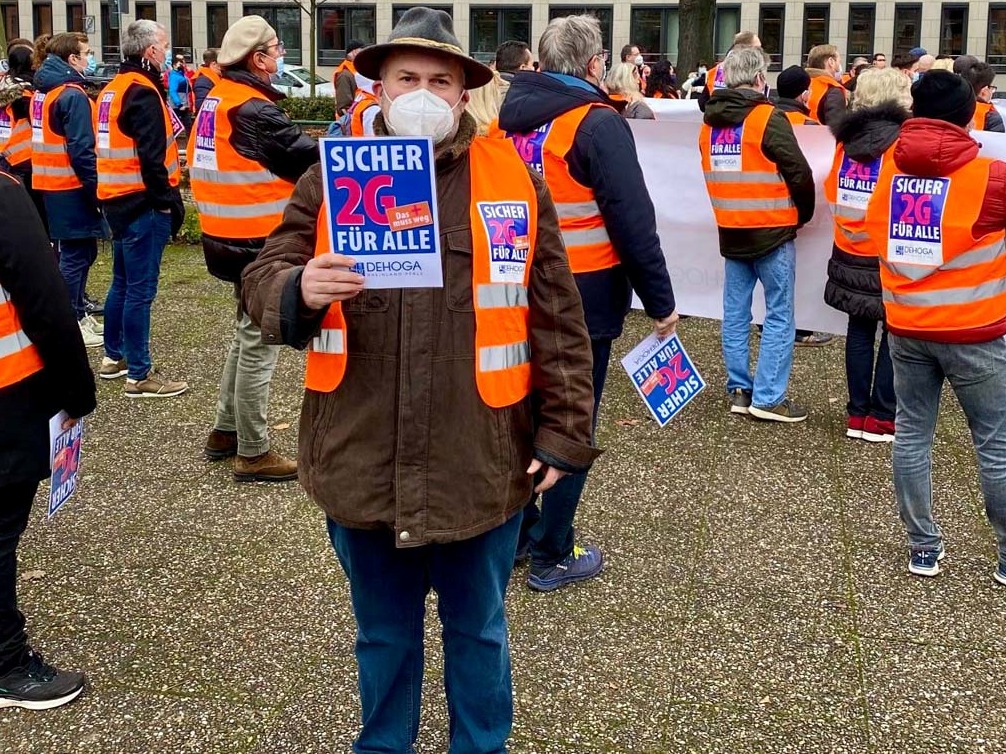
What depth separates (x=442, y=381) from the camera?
264cm

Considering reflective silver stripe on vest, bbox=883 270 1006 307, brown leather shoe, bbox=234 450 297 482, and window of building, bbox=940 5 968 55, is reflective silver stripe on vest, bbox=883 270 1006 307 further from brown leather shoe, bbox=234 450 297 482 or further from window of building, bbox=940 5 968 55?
window of building, bbox=940 5 968 55

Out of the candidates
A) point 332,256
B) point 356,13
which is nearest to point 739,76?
point 332,256

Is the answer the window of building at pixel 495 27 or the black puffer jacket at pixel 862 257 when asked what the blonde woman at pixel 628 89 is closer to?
the black puffer jacket at pixel 862 257

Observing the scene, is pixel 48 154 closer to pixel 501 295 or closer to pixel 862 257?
pixel 862 257

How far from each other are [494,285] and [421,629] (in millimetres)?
931

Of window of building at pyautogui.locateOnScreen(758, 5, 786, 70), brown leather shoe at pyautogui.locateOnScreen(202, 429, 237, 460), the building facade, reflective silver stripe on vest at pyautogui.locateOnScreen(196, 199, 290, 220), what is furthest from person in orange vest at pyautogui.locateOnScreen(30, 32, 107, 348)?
window of building at pyautogui.locateOnScreen(758, 5, 786, 70)

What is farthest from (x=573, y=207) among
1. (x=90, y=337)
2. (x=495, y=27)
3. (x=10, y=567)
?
(x=495, y=27)

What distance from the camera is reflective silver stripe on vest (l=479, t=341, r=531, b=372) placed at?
267cm

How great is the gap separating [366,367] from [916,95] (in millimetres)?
2666

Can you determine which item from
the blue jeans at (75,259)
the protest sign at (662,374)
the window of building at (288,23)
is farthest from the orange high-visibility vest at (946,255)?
the window of building at (288,23)

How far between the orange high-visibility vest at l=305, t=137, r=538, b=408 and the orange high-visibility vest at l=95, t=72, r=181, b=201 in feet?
14.3

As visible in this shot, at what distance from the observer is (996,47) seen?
42.9 metres

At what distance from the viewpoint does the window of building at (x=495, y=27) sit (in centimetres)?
4766

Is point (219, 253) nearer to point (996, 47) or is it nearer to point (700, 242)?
point (700, 242)
